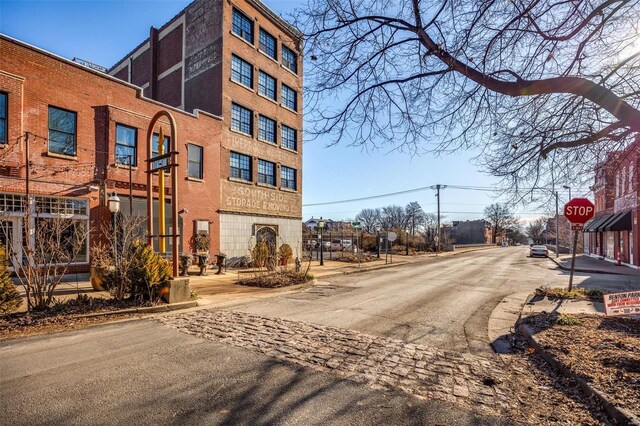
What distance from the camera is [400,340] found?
6672mm

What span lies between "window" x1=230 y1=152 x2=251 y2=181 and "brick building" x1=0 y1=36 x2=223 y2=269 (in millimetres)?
3703

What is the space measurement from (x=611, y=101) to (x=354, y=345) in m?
5.22

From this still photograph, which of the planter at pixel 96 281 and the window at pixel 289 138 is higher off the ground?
the window at pixel 289 138

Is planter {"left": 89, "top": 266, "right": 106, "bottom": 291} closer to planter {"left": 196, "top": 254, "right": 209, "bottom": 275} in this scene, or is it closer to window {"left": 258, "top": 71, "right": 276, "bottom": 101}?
planter {"left": 196, "top": 254, "right": 209, "bottom": 275}

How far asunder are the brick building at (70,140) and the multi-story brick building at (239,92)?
3532 mm

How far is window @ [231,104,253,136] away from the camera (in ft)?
74.9

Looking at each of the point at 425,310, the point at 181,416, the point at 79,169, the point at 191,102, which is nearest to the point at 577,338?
the point at 425,310

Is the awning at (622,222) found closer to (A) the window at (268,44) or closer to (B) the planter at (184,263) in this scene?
(A) the window at (268,44)

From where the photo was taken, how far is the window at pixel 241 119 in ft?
74.9

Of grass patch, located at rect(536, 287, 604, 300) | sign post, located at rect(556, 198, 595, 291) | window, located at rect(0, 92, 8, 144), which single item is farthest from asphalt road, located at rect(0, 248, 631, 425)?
window, located at rect(0, 92, 8, 144)

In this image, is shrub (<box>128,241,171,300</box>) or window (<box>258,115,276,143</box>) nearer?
shrub (<box>128,241,171,300</box>)

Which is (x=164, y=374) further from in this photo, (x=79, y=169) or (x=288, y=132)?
(x=288, y=132)

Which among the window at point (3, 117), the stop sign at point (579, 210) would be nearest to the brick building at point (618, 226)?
the stop sign at point (579, 210)

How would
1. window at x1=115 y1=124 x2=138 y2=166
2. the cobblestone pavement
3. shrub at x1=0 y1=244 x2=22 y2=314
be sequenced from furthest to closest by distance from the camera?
1. window at x1=115 y1=124 x2=138 y2=166
2. shrub at x1=0 y1=244 x2=22 y2=314
3. the cobblestone pavement
